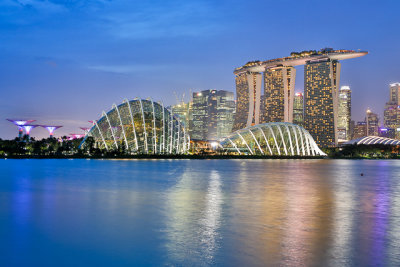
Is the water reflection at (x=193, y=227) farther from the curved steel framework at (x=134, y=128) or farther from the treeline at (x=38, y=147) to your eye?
the treeline at (x=38, y=147)

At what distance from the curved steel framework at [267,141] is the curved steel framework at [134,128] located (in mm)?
34151

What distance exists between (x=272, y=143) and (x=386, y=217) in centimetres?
11535

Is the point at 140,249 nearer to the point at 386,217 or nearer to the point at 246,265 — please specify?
the point at 246,265

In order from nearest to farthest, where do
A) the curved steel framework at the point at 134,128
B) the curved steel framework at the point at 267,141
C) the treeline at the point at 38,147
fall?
the curved steel framework at the point at 134,128
the treeline at the point at 38,147
the curved steel framework at the point at 267,141

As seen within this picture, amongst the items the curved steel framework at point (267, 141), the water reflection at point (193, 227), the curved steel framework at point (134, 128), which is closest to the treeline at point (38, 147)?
the curved steel framework at point (134, 128)

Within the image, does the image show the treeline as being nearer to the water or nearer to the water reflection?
the water reflection

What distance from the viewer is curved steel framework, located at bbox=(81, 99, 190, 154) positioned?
98.9 meters

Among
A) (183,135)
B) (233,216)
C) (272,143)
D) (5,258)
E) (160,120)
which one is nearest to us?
(5,258)

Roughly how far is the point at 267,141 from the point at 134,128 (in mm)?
50129

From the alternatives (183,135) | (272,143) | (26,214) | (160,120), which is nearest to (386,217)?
(26,214)

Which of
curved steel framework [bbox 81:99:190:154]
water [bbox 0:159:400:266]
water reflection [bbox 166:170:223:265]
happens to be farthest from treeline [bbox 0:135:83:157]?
water [bbox 0:159:400:266]

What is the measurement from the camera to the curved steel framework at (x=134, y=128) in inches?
3895

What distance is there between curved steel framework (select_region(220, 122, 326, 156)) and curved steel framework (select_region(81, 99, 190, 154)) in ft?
112

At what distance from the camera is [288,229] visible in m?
14.2
